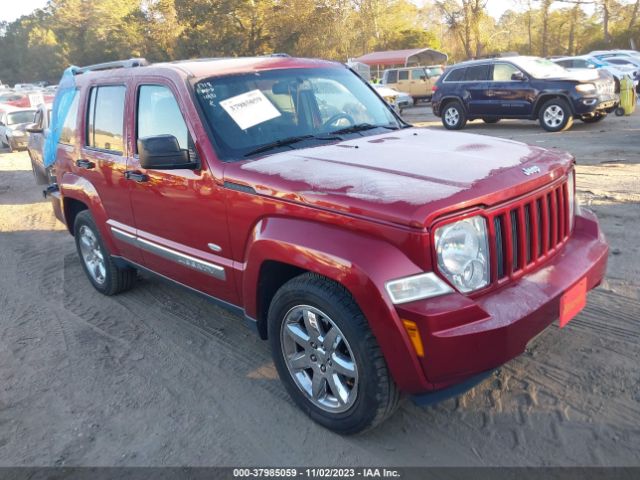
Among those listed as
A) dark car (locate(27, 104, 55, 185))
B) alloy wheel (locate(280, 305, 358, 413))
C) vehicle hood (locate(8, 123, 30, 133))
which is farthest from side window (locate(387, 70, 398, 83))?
alloy wheel (locate(280, 305, 358, 413))

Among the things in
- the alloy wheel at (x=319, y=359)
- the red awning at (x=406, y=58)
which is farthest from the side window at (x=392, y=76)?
the alloy wheel at (x=319, y=359)

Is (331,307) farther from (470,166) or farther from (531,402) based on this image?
(531,402)

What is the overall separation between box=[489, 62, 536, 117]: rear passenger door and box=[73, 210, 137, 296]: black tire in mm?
11499

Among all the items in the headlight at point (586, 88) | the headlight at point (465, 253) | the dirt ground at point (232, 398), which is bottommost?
the dirt ground at point (232, 398)

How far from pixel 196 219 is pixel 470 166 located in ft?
5.70

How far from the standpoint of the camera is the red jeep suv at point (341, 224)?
8.21 ft

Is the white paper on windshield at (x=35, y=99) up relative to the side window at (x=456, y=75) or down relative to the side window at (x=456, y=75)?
up

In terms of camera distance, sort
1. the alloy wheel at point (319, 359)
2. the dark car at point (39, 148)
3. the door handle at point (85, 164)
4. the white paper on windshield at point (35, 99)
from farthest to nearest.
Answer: the white paper on windshield at point (35, 99)
the dark car at point (39, 148)
the door handle at point (85, 164)
the alloy wheel at point (319, 359)

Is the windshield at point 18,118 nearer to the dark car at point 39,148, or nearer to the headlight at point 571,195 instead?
the dark car at point 39,148

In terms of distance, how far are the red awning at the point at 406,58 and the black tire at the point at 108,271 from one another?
36.9 meters

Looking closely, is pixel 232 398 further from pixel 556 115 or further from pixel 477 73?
pixel 477 73

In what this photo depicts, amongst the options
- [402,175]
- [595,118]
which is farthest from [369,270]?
[595,118]

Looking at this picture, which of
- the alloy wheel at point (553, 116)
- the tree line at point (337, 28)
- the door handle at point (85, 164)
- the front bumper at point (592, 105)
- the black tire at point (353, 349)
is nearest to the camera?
the black tire at point (353, 349)

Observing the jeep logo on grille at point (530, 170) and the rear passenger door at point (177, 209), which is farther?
the rear passenger door at point (177, 209)
